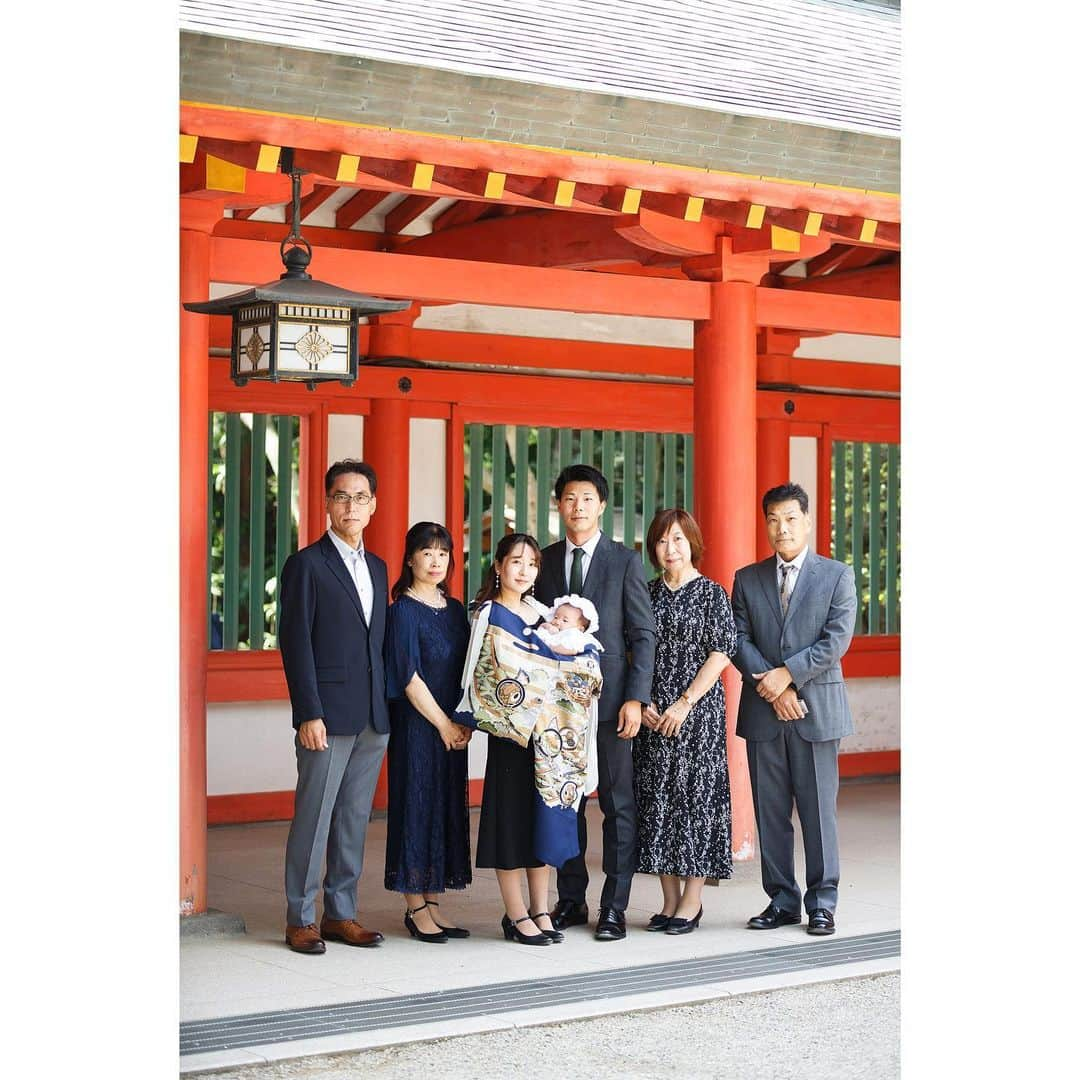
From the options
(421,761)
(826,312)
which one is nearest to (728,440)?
(826,312)

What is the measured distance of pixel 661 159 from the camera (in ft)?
21.3

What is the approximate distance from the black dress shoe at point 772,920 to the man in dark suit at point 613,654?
1.55 ft

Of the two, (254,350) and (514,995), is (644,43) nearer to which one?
(254,350)

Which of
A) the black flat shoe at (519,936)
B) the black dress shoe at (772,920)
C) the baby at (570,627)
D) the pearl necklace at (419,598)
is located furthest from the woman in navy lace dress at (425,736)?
the black dress shoe at (772,920)

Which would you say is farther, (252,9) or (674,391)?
(674,391)

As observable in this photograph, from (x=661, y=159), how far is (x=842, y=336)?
4.17 m

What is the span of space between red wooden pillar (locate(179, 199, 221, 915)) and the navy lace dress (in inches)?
28.1

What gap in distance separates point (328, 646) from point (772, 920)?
1868 millimetres

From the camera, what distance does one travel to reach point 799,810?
237 inches

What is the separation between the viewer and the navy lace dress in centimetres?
585

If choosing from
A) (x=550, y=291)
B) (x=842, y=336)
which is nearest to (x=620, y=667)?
(x=550, y=291)
